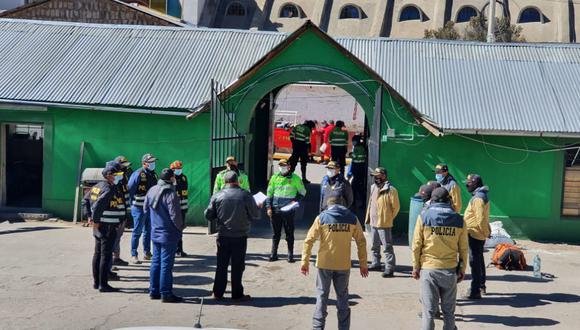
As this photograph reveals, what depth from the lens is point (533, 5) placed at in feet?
190

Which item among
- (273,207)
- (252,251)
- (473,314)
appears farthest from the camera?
(252,251)

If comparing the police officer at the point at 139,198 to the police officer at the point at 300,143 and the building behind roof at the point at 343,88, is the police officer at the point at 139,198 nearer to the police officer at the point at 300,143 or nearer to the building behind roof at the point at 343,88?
the building behind roof at the point at 343,88

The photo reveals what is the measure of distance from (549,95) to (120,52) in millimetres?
9801

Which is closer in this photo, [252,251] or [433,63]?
[252,251]

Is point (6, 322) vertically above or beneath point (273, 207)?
beneath

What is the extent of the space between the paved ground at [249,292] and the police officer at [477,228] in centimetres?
34

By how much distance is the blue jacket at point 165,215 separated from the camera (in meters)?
10.7

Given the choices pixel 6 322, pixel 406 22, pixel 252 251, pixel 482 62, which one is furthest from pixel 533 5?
pixel 6 322

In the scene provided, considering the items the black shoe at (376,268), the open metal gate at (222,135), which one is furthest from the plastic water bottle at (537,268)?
the open metal gate at (222,135)

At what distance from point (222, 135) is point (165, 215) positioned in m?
5.31

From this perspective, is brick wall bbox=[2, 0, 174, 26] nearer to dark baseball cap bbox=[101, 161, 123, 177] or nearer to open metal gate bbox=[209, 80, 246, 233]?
open metal gate bbox=[209, 80, 246, 233]

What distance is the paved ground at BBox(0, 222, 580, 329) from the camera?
10156 mm

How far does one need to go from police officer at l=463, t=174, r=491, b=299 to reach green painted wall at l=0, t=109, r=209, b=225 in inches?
265

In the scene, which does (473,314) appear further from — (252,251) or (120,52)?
(120,52)
